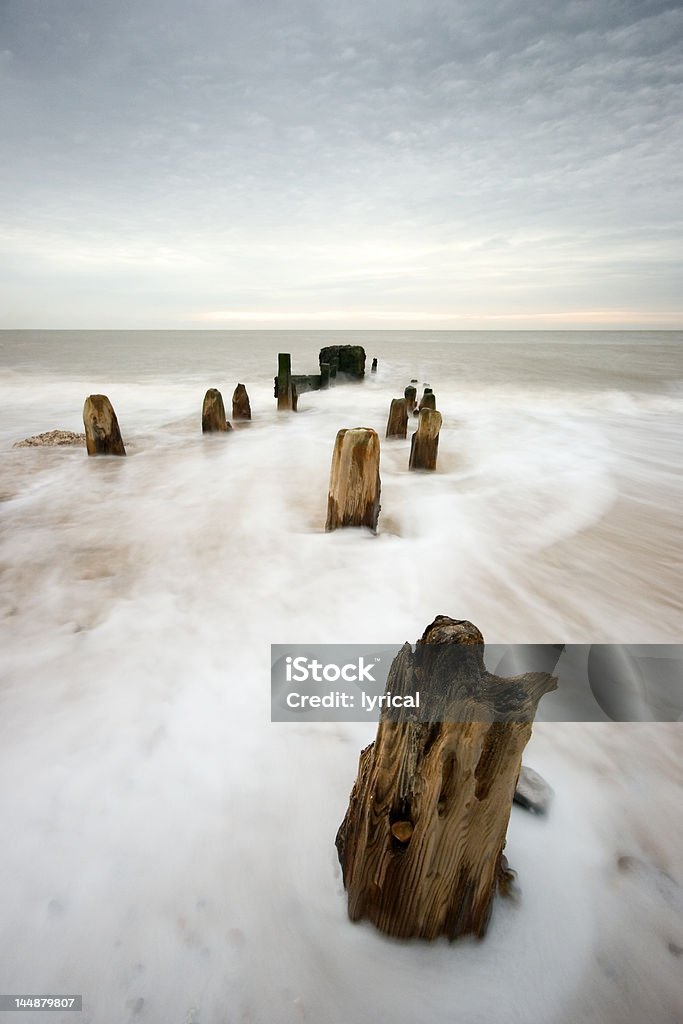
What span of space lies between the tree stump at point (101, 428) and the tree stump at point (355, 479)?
491cm

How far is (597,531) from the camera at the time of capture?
5.34 metres

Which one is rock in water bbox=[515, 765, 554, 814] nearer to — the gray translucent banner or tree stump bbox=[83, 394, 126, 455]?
the gray translucent banner

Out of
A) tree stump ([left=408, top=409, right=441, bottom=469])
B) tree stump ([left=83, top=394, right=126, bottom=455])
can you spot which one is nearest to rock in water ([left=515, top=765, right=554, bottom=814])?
tree stump ([left=408, top=409, right=441, bottom=469])

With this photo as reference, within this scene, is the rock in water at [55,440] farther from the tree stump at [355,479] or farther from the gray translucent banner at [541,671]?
the gray translucent banner at [541,671]

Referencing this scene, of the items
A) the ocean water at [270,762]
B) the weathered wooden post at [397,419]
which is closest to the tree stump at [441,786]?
the ocean water at [270,762]

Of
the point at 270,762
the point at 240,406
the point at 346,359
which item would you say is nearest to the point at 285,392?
the point at 240,406

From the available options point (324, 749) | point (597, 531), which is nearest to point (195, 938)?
point (324, 749)

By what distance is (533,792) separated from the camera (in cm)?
211

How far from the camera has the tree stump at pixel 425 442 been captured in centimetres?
700

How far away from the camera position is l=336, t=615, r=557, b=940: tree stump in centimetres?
132

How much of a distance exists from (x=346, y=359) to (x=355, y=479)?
15817mm

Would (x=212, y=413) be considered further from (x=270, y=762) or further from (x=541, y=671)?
(x=541, y=671)

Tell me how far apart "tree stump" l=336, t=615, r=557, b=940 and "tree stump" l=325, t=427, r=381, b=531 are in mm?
3125

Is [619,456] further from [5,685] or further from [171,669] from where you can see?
[5,685]
